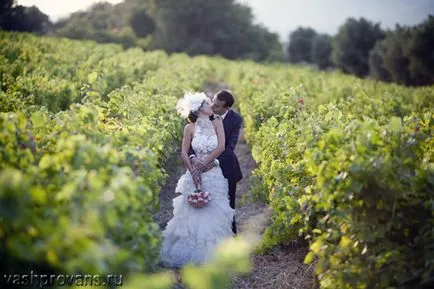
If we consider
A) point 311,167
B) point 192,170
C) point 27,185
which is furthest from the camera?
point 192,170

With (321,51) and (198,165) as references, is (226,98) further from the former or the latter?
(321,51)

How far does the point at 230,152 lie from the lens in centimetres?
571

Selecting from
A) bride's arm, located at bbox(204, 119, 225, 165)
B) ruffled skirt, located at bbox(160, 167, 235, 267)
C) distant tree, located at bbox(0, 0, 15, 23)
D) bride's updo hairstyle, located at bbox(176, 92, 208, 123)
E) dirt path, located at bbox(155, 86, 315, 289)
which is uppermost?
distant tree, located at bbox(0, 0, 15, 23)

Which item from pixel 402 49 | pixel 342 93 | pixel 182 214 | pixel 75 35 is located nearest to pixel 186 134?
pixel 182 214

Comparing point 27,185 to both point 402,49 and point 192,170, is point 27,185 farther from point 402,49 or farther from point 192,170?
point 402,49

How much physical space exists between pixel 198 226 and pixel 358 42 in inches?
1957

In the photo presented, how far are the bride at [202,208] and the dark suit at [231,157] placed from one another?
17cm

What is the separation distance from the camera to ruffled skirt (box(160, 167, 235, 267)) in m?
4.88

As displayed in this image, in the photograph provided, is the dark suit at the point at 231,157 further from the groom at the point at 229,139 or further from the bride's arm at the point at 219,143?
the bride's arm at the point at 219,143

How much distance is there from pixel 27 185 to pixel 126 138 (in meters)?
1.78

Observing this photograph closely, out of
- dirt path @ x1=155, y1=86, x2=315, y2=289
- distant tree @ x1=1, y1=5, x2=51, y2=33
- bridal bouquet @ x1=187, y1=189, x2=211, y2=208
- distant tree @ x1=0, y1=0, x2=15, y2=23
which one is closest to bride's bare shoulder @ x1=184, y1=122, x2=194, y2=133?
bridal bouquet @ x1=187, y1=189, x2=211, y2=208

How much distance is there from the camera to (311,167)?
3668 mm

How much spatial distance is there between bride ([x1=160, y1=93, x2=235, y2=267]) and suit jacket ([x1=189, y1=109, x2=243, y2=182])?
168 mm

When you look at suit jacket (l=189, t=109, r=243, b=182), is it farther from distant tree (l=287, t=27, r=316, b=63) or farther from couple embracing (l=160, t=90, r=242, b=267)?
distant tree (l=287, t=27, r=316, b=63)
